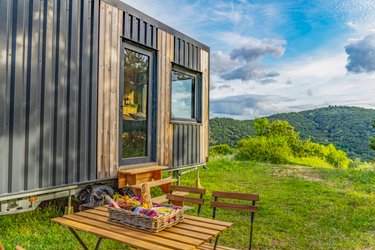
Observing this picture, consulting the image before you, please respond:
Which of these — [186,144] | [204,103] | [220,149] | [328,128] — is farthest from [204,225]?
[328,128]

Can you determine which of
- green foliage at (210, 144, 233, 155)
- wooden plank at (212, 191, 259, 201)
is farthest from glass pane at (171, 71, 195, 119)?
green foliage at (210, 144, 233, 155)

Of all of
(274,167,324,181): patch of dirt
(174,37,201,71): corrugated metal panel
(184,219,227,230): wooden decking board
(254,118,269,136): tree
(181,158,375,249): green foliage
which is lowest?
(181,158,375,249): green foliage

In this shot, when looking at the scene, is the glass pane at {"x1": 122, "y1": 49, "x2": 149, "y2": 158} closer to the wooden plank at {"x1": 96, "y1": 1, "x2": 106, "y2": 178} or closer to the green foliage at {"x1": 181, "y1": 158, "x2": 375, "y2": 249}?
the wooden plank at {"x1": 96, "y1": 1, "x2": 106, "y2": 178}

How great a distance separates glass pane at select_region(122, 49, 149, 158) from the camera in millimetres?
4688

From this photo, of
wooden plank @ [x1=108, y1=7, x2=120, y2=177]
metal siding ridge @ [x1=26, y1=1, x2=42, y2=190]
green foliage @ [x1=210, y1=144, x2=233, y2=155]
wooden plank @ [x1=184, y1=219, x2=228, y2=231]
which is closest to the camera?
wooden plank @ [x1=184, y1=219, x2=228, y2=231]

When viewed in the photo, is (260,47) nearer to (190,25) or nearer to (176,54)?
(190,25)

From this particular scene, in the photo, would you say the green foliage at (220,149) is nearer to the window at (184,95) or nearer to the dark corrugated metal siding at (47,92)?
the window at (184,95)

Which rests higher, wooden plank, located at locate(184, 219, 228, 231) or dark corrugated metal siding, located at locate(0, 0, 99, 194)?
dark corrugated metal siding, located at locate(0, 0, 99, 194)

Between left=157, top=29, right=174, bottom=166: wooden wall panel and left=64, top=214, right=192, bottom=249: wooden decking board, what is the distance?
3.11m

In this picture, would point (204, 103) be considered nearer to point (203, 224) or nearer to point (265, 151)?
point (203, 224)

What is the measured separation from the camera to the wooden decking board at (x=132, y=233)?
5.60 feet

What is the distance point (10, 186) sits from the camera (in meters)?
3.07

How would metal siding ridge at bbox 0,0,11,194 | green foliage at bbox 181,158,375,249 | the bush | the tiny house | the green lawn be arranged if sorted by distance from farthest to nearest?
1. the bush
2. green foliage at bbox 181,158,375,249
3. the green lawn
4. the tiny house
5. metal siding ridge at bbox 0,0,11,194

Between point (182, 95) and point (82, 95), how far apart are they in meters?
2.61
